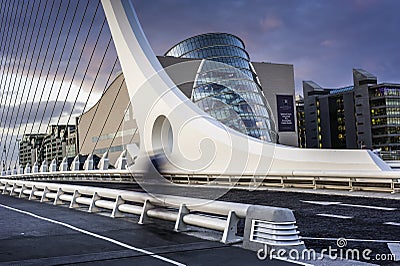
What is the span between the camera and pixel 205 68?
218 ft

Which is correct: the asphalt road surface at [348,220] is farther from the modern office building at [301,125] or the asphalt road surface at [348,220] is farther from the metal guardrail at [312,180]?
the modern office building at [301,125]

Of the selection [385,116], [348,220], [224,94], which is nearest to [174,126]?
[348,220]

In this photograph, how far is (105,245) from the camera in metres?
7.69

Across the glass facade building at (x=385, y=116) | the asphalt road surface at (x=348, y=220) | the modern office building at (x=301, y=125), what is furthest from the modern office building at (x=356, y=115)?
the asphalt road surface at (x=348, y=220)

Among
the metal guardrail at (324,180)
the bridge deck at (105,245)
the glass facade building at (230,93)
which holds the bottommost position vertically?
the bridge deck at (105,245)

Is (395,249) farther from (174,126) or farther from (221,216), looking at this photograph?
(174,126)

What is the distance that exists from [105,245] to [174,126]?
1895 cm

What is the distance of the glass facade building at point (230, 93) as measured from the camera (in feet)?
196

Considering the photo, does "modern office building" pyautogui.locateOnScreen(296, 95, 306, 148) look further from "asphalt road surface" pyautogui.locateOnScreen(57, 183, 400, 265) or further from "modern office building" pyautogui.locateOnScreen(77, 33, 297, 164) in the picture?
"asphalt road surface" pyautogui.locateOnScreen(57, 183, 400, 265)

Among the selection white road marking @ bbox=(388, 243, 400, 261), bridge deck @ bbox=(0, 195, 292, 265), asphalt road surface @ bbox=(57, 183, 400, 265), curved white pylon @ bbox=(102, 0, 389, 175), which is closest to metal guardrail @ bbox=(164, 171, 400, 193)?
curved white pylon @ bbox=(102, 0, 389, 175)

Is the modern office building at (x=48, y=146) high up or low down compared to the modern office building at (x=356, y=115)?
down

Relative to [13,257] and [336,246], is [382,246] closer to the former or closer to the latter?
→ [336,246]

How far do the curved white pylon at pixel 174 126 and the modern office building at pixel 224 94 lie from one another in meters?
16.1

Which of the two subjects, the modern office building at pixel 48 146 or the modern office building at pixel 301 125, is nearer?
the modern office building at pixel 48 146
